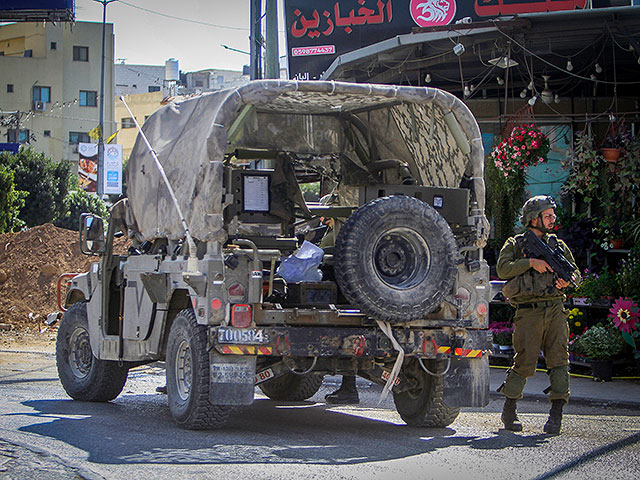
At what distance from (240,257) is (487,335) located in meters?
2.20

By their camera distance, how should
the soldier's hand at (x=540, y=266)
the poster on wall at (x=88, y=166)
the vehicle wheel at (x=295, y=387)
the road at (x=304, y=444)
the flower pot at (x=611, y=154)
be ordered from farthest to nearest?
the poster on wall at (x=88, y=166), the flower pot at (x=611, y=154), the vehicle wheel at (x=295, y=387), the soldier's hand at (x=540, y=266), the road at (x=304, y=444)

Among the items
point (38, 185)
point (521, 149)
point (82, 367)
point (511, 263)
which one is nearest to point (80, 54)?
point (38, 185)

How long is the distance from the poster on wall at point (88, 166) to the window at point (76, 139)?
7944mm

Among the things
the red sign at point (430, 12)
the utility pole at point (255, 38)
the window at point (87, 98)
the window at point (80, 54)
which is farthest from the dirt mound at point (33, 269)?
the window at point (80, 54)

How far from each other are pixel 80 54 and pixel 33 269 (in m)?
48.2

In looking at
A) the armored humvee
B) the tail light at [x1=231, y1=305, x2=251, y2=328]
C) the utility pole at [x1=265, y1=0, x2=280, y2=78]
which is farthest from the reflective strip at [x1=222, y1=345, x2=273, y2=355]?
the utility pole at [x1=265, y1=0, x2=280, y2=78]

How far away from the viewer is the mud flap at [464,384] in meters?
8.44

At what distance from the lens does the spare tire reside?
776 cm

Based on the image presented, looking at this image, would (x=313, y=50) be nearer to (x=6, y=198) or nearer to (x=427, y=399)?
(x=427, y=399)

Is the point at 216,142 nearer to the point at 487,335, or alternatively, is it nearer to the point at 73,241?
the point at 487,335

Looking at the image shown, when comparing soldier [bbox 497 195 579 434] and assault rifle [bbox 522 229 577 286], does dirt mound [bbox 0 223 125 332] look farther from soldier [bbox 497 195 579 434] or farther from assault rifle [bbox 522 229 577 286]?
assault rifle [bbox 522 229 577 286]

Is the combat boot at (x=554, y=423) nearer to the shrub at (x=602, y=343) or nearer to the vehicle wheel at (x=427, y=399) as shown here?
the vehicle wheel at (x=427, y=399)

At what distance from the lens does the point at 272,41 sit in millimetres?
17172

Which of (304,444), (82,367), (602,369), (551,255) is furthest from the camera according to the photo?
(602,369)
